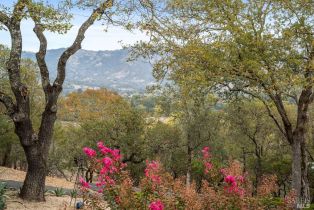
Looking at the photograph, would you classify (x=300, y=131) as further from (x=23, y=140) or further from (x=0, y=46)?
(x=0, y=46)

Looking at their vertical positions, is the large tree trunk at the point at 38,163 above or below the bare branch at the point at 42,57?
below

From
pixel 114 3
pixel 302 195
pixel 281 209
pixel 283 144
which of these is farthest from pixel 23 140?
pixel 283 144

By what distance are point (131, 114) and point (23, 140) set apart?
2134 cm

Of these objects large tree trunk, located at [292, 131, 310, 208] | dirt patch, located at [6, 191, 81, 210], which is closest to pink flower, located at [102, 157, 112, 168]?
dirt patch, located at [6, 191, 81, 210]

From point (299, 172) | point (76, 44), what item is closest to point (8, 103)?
point (76, 44)

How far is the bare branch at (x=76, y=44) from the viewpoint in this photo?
52.4 feet

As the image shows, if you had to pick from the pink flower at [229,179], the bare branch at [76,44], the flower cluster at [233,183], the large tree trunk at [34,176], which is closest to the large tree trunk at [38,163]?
the large tree trunk at [34,176]

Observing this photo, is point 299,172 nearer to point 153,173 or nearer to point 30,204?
point 153,173

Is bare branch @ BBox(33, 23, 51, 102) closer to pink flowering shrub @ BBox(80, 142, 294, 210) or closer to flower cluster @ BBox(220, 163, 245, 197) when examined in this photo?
pink flowering shrub @ BBox(80, 142, 294, 210)

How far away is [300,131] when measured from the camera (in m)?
16.8

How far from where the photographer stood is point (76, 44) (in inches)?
644

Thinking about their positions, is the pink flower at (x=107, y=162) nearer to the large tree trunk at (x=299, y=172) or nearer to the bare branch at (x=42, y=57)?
the bare branch at (x=42, y=57)

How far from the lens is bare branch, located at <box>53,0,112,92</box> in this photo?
629 inches

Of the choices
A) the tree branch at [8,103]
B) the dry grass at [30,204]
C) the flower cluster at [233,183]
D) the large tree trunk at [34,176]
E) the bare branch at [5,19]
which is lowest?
the dry grass at [30,204]
